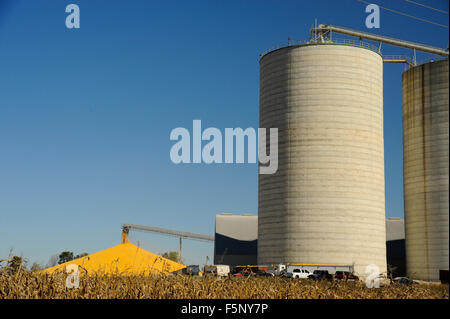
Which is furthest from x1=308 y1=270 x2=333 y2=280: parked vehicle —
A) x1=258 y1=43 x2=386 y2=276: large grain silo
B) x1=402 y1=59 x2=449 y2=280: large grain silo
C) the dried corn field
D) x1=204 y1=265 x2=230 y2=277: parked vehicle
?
x1=402 y1=59 x2=449 y2=280: large grain silo

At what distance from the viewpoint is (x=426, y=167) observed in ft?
247

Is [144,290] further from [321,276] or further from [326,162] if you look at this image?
[326,162]

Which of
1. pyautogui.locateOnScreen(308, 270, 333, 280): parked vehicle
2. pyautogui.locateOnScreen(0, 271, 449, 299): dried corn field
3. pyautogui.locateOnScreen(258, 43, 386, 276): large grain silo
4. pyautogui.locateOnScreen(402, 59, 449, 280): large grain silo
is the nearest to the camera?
pyautogui.locateOnScreen(0, 271, 449, 299): dried corn field

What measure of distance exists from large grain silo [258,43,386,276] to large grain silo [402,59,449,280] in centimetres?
620

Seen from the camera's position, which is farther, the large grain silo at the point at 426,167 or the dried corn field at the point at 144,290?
the large grain silo at the point at 426,167

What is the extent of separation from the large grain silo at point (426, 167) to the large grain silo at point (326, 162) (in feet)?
20.3

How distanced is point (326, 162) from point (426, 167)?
1504 cm

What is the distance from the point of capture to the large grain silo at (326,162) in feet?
226

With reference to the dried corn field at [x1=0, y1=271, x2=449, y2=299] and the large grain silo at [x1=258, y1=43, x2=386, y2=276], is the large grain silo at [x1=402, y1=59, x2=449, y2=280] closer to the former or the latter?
the large grain silo at [x1=258, y1=43, x2=386, y2=276]

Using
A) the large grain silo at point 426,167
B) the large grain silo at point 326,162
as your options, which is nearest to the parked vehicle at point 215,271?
the large grain silo at point 326,162

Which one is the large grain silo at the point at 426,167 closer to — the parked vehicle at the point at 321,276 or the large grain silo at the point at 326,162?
the large grain silo at the point at 326,162

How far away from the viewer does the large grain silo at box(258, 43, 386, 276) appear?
68.9m

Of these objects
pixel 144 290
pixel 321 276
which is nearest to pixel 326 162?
pixel 321 276
